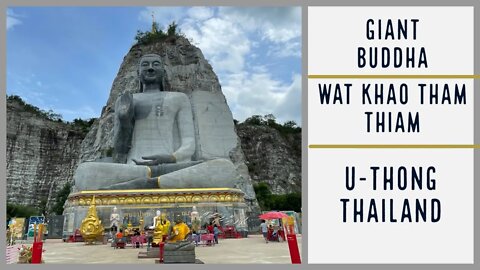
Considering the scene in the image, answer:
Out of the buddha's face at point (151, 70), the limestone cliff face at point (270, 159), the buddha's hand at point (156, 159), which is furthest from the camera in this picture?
the limestone cliff face at point (270, 159)

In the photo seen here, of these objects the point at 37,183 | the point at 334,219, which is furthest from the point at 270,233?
the point at 37,183

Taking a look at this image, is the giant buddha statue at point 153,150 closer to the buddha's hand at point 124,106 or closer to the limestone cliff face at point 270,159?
the buddha's hand at point 124,106

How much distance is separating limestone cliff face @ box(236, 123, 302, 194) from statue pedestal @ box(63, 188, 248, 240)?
23114mm

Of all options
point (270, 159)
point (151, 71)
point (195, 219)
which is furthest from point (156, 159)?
point (270, 159)

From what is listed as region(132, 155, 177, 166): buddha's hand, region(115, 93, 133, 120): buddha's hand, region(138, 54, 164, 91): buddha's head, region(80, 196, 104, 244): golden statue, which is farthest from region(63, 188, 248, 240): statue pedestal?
region(138, 54, 164, 91): buddha's head

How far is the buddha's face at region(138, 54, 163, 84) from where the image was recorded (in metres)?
18.3

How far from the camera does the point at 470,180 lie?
732 cm

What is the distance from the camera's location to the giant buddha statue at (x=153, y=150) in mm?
15531

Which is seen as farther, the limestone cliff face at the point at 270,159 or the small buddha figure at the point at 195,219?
the limestone cliff face at the point at 270,159

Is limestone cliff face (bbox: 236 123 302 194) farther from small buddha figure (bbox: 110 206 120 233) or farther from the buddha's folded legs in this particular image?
small buddha figure (bbox: 110 206 120 233)

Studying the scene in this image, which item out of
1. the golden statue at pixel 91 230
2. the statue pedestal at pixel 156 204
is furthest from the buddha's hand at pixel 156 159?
the golden statue at pixel 91 230

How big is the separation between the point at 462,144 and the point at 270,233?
5952mm

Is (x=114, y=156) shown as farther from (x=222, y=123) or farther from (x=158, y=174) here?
(x=222, y=123)

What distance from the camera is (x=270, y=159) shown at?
1588 inches
